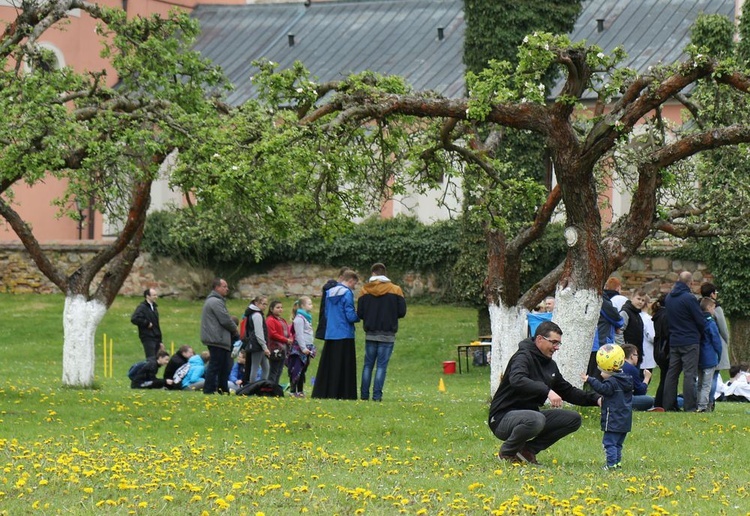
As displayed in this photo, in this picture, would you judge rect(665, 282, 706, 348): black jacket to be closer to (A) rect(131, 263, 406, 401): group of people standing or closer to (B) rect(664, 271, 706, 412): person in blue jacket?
(B) rect(664, 271, 706, 412): person in blue jacket

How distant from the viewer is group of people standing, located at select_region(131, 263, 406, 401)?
19281 millimetres

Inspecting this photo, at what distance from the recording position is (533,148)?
3042 centimetres

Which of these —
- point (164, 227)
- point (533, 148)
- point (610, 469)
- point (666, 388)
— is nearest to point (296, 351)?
point (666, 388)

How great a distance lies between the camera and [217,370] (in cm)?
1997

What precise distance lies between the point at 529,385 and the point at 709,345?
716 cm

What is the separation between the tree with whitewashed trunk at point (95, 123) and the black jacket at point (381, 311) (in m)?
3.26

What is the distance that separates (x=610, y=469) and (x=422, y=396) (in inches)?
380

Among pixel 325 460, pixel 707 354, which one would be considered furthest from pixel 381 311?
pixel 325 460

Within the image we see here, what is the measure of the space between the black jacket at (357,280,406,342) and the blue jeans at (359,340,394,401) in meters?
0.13

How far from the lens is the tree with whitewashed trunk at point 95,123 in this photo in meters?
16.6

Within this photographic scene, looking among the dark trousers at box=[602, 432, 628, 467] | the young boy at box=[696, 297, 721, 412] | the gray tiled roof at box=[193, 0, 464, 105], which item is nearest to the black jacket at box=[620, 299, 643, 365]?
the young boy at box=[696, 297, 721, 412]

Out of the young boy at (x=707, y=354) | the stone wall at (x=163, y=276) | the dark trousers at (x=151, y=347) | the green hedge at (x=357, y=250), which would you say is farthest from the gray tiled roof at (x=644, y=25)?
the young boy at (x=707, y=354)

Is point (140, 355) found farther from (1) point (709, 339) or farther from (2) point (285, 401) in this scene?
(1) point (709, 339)

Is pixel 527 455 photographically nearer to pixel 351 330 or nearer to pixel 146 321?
pixel 351 330
